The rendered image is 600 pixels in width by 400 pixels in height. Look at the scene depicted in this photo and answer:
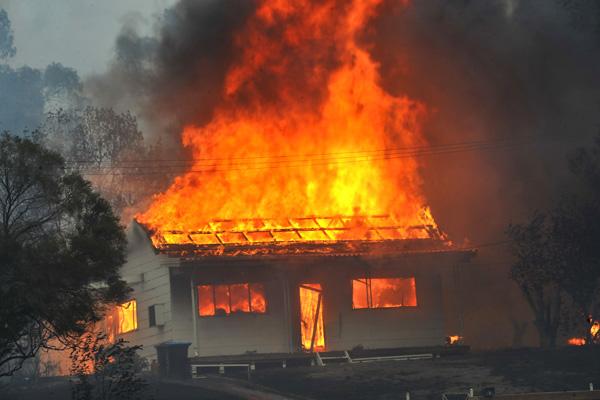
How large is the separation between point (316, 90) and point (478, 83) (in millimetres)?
10448

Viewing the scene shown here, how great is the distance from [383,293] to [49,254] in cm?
2020

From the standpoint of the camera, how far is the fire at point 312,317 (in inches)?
1500

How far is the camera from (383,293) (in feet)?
128

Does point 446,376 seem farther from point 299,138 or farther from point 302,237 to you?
point 299,138

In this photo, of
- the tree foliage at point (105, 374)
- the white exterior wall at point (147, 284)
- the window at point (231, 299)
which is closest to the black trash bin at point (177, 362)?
the tree foliage at point (105, 374)

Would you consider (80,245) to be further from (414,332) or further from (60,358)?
(60,358)

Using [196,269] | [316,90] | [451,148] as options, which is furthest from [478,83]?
[196,269]

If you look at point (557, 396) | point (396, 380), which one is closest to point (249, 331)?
point (396, 380)

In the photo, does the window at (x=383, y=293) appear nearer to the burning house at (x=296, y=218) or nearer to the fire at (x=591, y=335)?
the burning house at (x=296, y=218)

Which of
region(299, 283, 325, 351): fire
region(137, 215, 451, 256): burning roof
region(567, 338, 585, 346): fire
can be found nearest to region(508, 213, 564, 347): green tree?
region(137, 215, 451, 256): burning roof

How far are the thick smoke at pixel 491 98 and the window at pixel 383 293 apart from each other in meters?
7.81

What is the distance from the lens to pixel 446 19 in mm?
48375

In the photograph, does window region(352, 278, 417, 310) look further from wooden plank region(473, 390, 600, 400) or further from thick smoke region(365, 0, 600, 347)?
wooden plank region(473, 390, 600, 400)

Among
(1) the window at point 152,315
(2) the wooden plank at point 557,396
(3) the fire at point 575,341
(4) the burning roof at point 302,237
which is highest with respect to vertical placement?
(4) the burning roof at point 302,237
